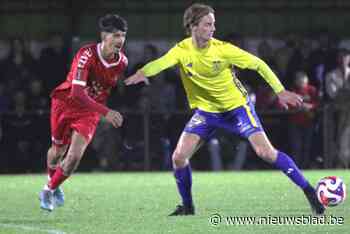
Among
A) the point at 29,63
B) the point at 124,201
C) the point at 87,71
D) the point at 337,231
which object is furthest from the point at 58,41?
the point at 337,231

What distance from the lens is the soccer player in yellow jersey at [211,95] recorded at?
11.3 m

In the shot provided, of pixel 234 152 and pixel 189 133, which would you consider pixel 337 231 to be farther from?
pixel 234 152

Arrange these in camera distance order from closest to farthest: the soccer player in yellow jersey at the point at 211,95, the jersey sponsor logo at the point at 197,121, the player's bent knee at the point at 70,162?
the soccer player in yellow jersey at the point at 211,95 < the jersey sponsor logo at the point at 197,121 < the player's bent knee at the point at 70,162

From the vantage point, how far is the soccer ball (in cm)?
1160

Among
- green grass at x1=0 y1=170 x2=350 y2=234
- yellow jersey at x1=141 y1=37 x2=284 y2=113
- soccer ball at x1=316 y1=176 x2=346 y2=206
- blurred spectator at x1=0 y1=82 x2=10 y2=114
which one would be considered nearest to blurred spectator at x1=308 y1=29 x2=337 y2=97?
green grass at x1=0 y1=170 x2=350 y2=234

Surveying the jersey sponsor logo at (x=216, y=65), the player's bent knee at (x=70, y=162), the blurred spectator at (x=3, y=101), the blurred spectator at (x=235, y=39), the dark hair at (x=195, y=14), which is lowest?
the blurred spectator at (x=3, y=101)

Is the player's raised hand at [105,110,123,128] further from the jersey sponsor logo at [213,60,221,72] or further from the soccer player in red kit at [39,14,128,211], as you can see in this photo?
the jersey sponsor logo at [213,60,221,72]

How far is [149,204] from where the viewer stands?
12945 millimetres

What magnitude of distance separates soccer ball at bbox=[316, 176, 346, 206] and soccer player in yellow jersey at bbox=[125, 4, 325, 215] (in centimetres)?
36

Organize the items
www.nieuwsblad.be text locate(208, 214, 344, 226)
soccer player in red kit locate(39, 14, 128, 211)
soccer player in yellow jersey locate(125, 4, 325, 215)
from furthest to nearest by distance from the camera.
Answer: soccer player in red kit locate(39, 14, 128, 211)
soccer player in yellow jersey locate(125, 4, 325, 215)
www.nieuwsblad.be text locate(208, 214, 344, 226)

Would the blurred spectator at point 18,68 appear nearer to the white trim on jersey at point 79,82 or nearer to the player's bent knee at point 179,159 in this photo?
the white trim on jersey at point 79,82

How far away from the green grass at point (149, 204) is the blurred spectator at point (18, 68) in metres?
1.92

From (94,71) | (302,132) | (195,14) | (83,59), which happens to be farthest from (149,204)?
(302,132)

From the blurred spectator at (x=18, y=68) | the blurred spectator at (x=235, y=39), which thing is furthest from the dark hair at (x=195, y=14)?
the blurred spectator at (x=18, y=68)
